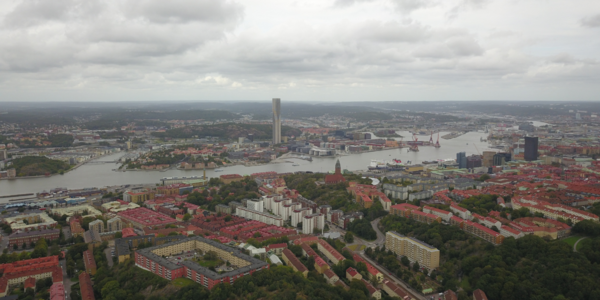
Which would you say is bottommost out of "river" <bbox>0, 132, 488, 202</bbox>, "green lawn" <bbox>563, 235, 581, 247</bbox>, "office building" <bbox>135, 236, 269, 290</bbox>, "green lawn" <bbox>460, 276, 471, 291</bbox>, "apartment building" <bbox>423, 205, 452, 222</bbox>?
"river" <bbox>0, 132, 488, 202</bbox>

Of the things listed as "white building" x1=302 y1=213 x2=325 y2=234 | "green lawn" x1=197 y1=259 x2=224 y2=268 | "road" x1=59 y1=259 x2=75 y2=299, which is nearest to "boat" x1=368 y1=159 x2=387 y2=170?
"white building" x1=302 y1=213 x2=325 y2=234

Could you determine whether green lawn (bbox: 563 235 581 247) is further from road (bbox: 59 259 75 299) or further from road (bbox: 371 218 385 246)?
road (bbox: 59 259 75 299)

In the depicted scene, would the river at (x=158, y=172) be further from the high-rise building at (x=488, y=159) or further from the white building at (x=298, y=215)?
the white building at (x=298, y=215)

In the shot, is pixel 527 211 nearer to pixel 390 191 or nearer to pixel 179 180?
pixel 390 191

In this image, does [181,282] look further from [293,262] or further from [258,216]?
[258,216]

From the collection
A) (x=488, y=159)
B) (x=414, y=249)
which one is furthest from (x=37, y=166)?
(x=488, y=159)

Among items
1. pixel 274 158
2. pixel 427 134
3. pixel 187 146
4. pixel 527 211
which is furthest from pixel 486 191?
pixel 427 134
